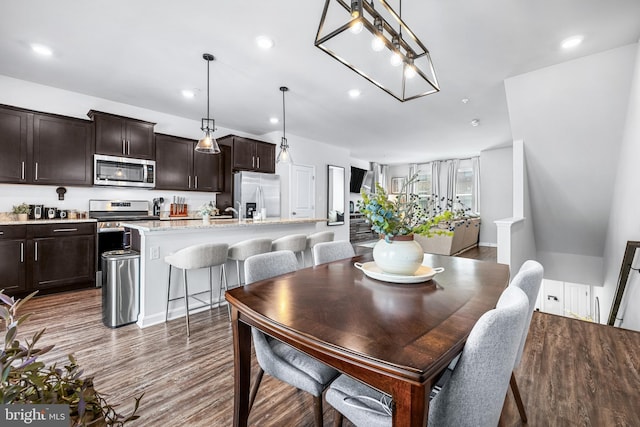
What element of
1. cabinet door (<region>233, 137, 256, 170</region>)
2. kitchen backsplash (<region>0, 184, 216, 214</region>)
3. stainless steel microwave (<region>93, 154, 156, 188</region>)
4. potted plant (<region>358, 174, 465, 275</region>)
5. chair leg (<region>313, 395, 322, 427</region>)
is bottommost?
chair leg (<region>313, 395, 322, 427</region>)

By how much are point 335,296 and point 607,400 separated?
1.87m

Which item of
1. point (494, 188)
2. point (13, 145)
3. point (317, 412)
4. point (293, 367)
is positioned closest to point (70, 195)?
point (13, 145)

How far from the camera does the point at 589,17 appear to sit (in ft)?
7.66

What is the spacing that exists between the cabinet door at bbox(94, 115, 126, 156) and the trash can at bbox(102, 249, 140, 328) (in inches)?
80.3

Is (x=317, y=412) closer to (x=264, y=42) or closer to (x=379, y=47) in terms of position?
(x=379, y=47)

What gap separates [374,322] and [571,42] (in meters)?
3.42

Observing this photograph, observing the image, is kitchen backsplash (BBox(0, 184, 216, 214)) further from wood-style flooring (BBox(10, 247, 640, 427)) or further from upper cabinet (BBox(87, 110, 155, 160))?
wood-style flooring (BBox(10, 247, 640, 427))

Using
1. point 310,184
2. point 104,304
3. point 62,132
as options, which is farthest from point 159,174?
point 310,184

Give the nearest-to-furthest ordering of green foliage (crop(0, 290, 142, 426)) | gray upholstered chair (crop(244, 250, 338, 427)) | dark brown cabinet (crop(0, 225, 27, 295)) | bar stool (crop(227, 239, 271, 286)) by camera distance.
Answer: green foliage (crop(0, 290, 142, 426)) < gray upholstered chair (crop(244, 250, 338, 427)) < bar stool (crop(227, 239, 271, 286)) < dark brown cabinet (crop(0, 225, 27, 295))

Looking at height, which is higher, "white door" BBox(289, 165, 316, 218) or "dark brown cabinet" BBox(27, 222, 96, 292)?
"white door" BBox(289, 165, 316, 218)

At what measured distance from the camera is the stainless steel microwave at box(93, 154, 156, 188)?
158 inches

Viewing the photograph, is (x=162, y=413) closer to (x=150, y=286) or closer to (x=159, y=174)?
(x=150, y=286)

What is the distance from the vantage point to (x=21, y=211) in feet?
11.8

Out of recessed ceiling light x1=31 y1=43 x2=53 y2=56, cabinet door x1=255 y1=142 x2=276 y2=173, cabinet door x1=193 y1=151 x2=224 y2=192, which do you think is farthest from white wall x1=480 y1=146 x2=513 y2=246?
recessed ceiling light x1=31 y1=43 x2=53 y2=56
